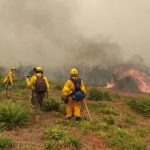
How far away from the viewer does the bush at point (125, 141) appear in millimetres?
13973

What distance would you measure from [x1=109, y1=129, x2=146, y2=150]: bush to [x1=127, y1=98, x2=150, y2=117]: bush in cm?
676

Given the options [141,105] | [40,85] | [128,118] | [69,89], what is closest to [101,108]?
[128,118]

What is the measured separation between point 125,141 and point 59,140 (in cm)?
246

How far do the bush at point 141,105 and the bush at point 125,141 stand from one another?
6.76 m

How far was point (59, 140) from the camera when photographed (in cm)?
1348

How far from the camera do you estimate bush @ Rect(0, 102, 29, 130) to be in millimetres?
15055

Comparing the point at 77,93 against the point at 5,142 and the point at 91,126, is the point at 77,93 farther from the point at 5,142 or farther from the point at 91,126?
the point at 5,142

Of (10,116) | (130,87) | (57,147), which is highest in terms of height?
(130,87)

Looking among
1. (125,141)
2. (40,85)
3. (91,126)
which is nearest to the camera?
(125,141)

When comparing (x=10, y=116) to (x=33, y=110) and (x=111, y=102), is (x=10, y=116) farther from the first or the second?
(x=111, y=102)

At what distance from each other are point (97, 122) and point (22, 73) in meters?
30.4

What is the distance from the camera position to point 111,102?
25.3 metres

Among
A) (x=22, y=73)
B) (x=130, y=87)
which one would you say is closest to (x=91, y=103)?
(x=130, y=87)

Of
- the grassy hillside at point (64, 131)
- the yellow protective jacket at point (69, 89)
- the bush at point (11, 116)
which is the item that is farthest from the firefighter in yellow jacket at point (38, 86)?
the bush at point (11, 116)
